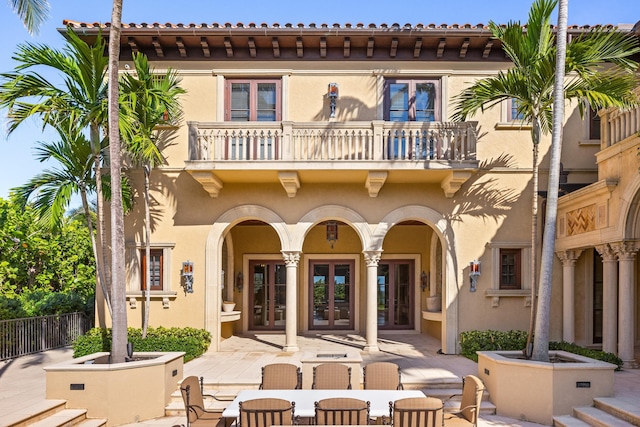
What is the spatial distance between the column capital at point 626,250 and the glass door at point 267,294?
10.3m

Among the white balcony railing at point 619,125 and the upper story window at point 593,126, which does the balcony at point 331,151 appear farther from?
the upper story window at point 593,126

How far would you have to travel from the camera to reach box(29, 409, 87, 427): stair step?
25.5 ft

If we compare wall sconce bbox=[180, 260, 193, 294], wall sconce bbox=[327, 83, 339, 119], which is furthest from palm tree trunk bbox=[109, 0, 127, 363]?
wall sconce bbox=[327, 83, 339, 119]

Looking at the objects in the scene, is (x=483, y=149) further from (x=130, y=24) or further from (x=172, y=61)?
(x=130, y=24)

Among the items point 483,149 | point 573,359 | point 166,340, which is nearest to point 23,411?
point 166,340

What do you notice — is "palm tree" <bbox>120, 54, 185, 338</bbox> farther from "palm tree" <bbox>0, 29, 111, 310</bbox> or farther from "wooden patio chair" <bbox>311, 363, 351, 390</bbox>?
"wooden patio chair" <bbox>311, 363, 351, 390</bbox>

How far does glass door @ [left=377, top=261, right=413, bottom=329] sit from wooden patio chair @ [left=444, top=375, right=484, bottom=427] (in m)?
10.1

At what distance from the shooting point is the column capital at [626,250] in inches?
419

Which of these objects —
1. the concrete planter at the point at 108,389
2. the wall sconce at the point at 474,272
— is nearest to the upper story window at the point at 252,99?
the wall sconce at the point at 474,272

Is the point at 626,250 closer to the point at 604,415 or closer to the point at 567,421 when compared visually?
the point at 604,415

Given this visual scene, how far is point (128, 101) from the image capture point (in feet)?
36.3

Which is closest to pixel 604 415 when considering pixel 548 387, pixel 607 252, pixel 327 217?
pixel 548 387

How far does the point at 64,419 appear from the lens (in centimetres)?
798

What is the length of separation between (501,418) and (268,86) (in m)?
9.93
